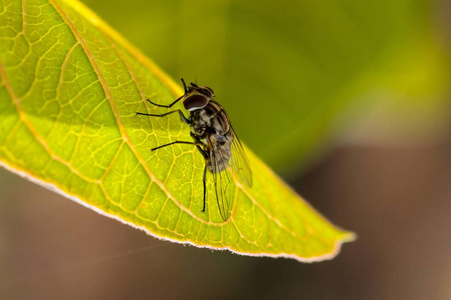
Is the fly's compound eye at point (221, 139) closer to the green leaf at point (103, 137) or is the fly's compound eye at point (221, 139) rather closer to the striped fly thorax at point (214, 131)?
the striped fly thorax at point (214, 131)

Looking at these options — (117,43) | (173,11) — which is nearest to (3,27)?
(117,43)

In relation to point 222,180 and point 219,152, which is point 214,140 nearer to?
point 219,152

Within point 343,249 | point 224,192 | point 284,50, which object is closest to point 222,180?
point 224,192

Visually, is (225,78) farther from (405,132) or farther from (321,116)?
(405,132)

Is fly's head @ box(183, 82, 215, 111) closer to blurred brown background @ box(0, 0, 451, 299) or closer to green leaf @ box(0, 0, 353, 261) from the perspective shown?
green leaf @ box(0, 0, 353, 261)

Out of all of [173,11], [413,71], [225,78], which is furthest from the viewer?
[413,71]

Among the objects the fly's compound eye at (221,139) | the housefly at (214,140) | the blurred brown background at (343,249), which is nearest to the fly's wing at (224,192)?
the housefly at (214,140)
